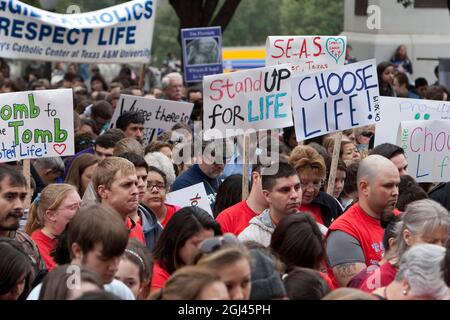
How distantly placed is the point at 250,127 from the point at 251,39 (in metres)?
57.7

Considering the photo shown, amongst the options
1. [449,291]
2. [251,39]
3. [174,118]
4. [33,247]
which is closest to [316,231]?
[449,291]

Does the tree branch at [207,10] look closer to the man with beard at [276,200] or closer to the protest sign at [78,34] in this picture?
the protest sign at [78,34]

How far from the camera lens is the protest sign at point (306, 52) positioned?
11.9 meters

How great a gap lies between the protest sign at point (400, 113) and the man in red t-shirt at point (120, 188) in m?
3.91

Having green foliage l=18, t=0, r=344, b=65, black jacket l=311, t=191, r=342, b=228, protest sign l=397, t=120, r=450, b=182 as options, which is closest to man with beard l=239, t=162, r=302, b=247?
black jacket l=311, t=191, r=342, b=228

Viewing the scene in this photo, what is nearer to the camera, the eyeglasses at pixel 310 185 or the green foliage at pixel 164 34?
the eyeglasses at pixel 310 185

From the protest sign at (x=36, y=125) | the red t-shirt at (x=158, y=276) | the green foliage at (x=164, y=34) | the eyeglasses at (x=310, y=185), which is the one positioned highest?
the protest sign at (x=36, y=125)

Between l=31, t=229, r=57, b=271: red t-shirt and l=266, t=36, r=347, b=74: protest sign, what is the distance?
424 cm

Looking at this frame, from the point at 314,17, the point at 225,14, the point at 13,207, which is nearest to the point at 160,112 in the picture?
the point at 13,207

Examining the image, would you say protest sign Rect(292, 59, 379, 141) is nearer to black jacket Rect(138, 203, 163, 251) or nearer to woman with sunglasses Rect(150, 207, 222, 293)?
black jacket Rect(138, 203, 163, 251)

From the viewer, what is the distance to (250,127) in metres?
10.4

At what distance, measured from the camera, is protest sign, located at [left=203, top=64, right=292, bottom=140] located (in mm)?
10406

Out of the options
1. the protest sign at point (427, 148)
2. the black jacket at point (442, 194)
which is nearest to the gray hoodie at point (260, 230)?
the black jacket at point (442, 194)

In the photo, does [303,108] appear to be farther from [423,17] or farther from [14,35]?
[423,17]
